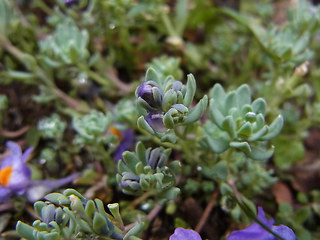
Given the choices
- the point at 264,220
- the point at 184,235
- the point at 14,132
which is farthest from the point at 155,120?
the point at 14,132

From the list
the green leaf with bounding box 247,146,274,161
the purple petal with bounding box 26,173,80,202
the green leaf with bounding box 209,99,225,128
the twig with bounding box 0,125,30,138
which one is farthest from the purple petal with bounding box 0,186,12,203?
the green leaf with bounding box 247,146,274,161

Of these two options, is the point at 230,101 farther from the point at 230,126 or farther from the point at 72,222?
the point at 72,222

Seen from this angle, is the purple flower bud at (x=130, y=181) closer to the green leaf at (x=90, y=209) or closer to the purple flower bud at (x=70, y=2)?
the green leaf at (x=90, y=209)

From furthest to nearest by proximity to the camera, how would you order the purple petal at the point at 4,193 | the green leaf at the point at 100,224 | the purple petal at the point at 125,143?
the purple petal at the point at 125,143 → the purple petal at the point at 4,193 → the green leaf at the point at 100,224

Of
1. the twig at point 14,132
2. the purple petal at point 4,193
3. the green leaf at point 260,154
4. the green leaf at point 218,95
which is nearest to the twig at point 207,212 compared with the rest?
the green leaf at point 260,154

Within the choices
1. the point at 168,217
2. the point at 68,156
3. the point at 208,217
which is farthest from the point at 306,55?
the point at 68,156

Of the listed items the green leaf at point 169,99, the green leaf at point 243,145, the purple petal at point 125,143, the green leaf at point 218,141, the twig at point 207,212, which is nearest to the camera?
the green leaf at point 169,99
